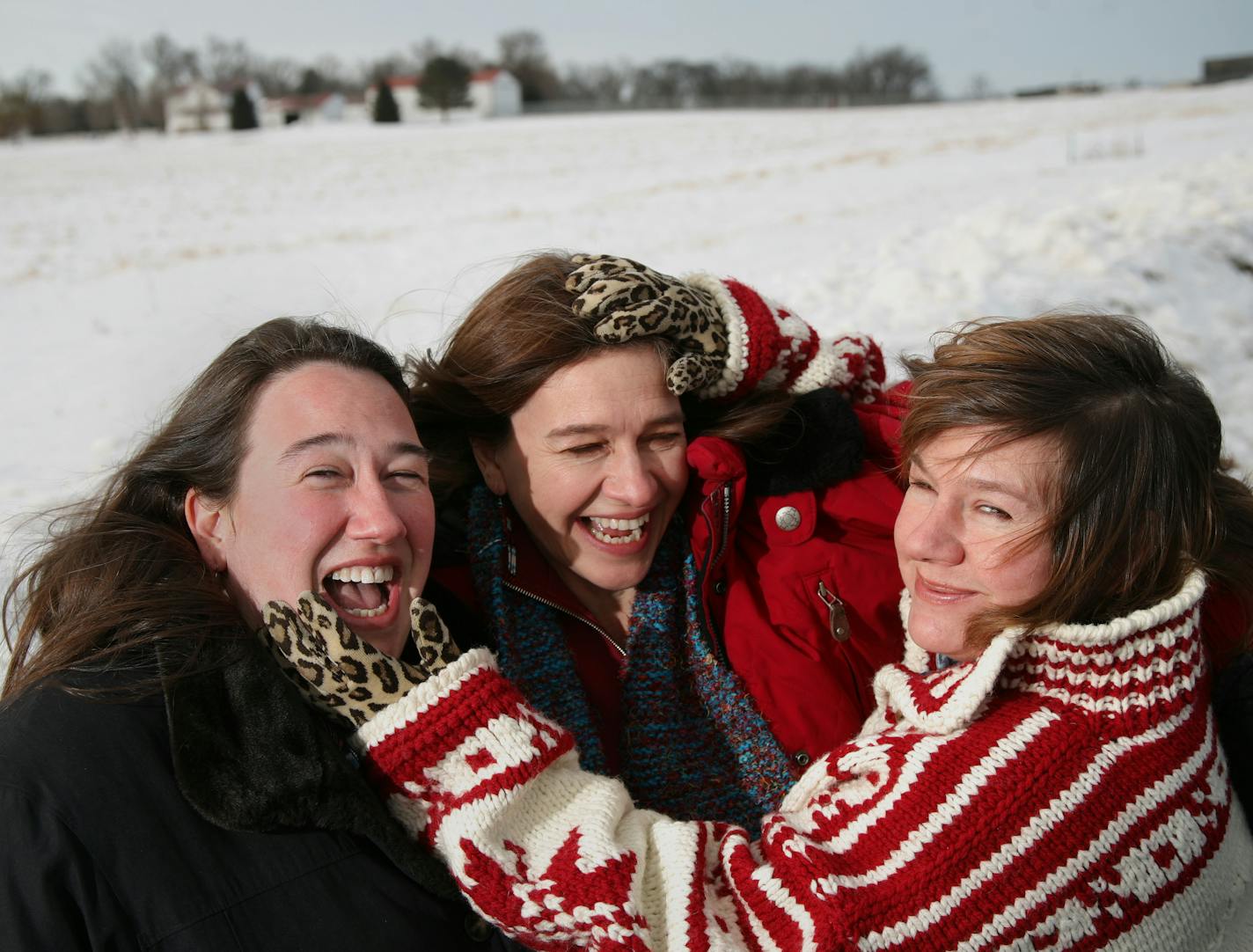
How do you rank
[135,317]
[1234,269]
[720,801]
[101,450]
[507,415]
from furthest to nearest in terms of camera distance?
[135,317], [1234,269], [101,450], [507,415], [720,801]

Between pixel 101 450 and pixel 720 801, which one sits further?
pixel 101 450

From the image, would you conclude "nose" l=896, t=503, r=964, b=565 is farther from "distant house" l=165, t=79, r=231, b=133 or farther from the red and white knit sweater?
"distant house" l=165, t=79, r=231, b=133

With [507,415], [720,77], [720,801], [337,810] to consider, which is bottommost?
[720,801]

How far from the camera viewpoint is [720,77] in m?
78.8

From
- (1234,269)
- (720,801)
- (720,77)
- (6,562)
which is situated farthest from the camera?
(720,77)

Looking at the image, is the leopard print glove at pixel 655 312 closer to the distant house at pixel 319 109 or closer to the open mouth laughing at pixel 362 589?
the open mouth laughing at pixel 362 589

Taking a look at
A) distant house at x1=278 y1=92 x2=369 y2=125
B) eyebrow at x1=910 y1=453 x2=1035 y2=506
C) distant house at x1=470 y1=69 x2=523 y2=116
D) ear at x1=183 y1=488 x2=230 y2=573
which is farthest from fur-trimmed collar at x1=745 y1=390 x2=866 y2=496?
distant house at x1=278 y1=92 x2=369 y2=125

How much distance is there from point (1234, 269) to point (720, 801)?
27.8 feet

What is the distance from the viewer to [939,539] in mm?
2363

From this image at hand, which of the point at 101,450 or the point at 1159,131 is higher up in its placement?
the point at 1159,131

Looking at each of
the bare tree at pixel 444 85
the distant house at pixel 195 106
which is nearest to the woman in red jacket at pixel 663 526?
the bare tree at pixel 444 85

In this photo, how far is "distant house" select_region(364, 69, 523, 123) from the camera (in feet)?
245

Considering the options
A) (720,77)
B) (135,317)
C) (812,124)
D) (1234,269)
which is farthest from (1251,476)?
(720,77)

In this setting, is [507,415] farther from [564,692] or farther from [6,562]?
[6,562]
